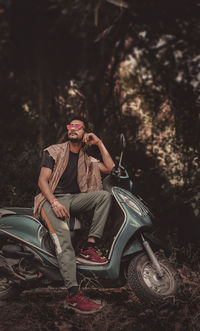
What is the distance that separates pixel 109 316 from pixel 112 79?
16.5 ft

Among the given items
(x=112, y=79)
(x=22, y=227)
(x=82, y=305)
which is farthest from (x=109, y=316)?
(x=112, y=79)

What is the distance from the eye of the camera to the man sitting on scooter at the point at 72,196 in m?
3.05

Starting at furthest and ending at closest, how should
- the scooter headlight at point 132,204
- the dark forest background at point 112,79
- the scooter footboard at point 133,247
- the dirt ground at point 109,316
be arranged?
the dark forest background at point 112,79, the scooter headlight at point 132,204, the scooter footboard at point 133,247, the dirt ground at point 109,316

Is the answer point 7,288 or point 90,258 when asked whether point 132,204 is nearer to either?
point 90,258

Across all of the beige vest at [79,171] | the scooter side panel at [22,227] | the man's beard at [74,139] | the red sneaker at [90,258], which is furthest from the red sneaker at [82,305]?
the man's beard at [74,139]

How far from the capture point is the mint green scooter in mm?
3041

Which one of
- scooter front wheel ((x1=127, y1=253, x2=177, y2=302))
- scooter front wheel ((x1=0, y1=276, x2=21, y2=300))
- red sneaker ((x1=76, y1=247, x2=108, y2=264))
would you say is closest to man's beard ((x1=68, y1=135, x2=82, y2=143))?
red sneaker ((x1=76, y1=247, x2=108, y2=264))

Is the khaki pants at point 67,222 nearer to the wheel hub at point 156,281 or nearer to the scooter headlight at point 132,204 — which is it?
the scooter headlight at point 132,204

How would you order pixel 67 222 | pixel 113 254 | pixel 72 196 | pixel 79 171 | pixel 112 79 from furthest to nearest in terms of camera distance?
pixel 112 79, pixel 79 171, pixel 72 196, pixel 67 222, pixel 113 254

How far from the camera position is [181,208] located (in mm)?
5938

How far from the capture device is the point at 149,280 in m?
3.04

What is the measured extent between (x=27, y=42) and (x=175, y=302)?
5.26 metres

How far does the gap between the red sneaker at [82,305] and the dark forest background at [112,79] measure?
248 cm

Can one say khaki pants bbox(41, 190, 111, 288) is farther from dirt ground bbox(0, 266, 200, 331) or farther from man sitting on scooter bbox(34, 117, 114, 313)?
dirt ground bbox(0, 266, 200, 331)
